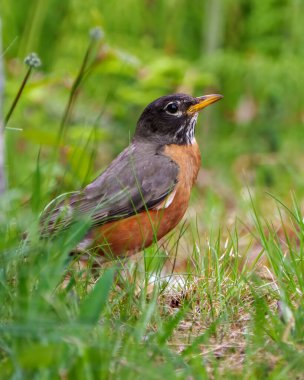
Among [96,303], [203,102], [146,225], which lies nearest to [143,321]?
[96,303]

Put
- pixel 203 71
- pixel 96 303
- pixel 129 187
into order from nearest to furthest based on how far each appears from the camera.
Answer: pixel 96 303 < pixel 129 187 < pixel 203 71

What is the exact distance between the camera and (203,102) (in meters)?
5.20

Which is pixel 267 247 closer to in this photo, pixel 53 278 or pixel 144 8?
pixel 53 278

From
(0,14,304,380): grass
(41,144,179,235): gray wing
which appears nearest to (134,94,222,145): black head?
(41,144,179,235): gray wing

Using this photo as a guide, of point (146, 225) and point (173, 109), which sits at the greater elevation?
point (173, 109)

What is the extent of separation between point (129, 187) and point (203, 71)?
3.80 metres

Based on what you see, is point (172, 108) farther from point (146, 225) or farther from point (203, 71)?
point (203, 71)

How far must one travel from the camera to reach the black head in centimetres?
526

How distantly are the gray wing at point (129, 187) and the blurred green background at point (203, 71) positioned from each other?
2476mm

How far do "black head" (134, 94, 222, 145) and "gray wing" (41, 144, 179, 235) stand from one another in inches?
7.3

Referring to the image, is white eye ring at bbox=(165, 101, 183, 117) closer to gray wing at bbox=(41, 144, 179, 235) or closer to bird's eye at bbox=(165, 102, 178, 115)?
bird's eye at bbox=(165, 102, 178, 115)

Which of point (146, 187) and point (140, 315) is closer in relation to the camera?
point (140, 315)

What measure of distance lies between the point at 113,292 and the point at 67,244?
40cm

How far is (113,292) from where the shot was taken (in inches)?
133
